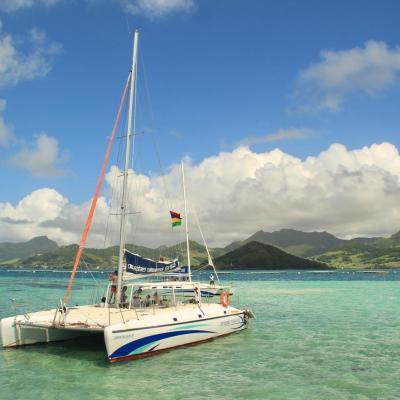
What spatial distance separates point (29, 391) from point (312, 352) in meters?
12.6

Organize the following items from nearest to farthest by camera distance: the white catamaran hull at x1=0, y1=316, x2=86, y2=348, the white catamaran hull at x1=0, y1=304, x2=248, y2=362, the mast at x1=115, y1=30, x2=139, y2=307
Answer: the white catamaran hull at x1=0, y1=304, x2=248, y2=362 < the white catamaran hull at x1=0, y1=316, x2=86, y2=348 < the mast at x1=115, y1=30, x2=139, y2=307

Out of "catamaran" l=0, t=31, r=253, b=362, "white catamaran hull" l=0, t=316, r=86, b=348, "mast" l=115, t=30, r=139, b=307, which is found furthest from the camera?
"mast" l=115, t=30, r=139, b=307

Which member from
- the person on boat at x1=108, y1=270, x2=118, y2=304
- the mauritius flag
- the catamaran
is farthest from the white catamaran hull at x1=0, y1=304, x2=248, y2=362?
the mauritius flag

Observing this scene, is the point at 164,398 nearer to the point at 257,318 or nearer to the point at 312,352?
the point at 312,352

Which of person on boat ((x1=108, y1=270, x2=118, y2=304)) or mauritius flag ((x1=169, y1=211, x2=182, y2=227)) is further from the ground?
mauritius flag ((x1=169, y1=211, x2=182, y2=227))

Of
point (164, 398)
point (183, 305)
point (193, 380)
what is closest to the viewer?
point (164, 398)

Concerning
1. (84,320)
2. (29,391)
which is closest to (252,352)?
(84,320)

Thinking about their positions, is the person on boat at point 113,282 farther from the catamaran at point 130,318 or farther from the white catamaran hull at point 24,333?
the white catamaran hull at point 24,333

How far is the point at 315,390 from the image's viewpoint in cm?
1447

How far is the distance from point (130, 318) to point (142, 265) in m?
4.48

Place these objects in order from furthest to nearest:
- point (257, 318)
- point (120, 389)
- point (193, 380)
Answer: point (257, 318)
point (193, 380)
point (120, 389)

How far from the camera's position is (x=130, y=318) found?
19.5m

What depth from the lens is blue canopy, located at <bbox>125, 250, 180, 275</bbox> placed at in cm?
2305

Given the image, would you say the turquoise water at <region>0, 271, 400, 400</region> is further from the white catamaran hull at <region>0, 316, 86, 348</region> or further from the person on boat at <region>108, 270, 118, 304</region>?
the person on boat at <region>108, 270, 118, 304</region>
